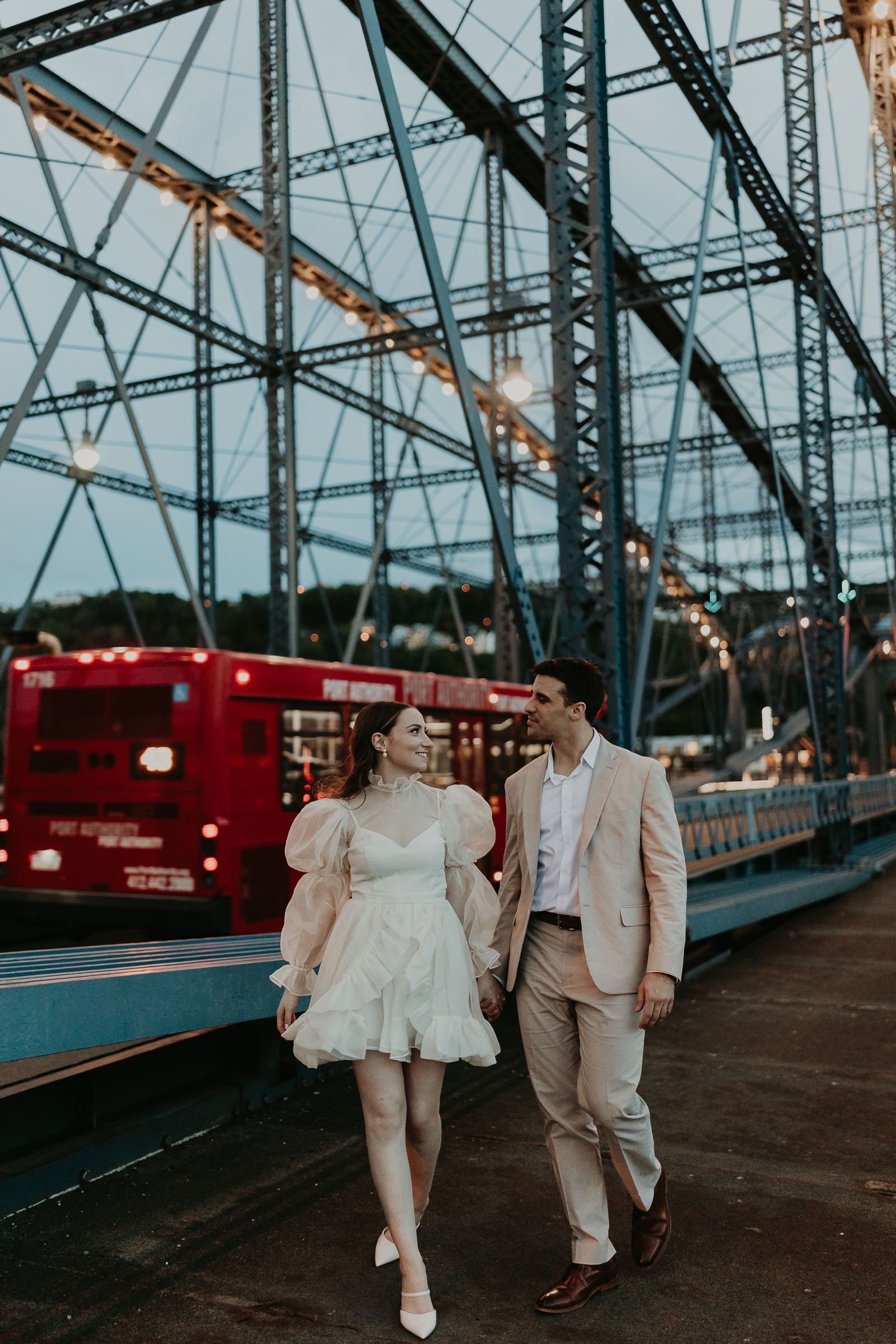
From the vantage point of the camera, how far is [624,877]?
3514mm

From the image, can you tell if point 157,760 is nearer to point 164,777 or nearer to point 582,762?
point 164,777

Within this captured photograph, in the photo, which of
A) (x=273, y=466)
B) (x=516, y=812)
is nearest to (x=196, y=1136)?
(x=516, y=812)

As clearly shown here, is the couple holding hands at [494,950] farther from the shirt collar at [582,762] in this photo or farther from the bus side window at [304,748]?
the bus side window at [304,748]

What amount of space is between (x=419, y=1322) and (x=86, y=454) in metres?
13.7

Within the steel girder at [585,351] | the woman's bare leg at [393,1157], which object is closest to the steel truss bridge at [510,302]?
the steel girder at [585,351]

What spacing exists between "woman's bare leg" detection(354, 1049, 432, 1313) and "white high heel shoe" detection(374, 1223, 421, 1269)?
38 cm

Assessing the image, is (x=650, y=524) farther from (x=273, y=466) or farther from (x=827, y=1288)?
(x=827, y=1288)

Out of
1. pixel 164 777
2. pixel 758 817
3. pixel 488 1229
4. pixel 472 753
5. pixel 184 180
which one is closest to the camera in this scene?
pixel 488 1229

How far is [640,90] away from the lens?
13.7 meters

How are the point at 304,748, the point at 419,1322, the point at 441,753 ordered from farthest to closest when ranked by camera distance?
the point at 441,753 < the point at 304,748 < the point at 419,1322

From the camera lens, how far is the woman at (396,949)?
130 inches

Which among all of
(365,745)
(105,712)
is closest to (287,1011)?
(365,745)

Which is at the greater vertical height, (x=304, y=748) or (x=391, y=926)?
(x=304, y=748)

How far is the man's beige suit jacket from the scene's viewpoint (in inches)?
135
